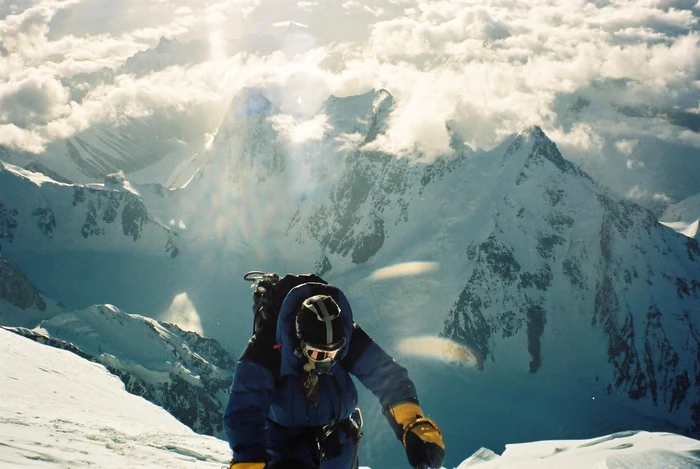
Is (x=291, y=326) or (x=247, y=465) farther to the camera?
(x=291, y=326)

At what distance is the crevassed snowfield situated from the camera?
480 inches

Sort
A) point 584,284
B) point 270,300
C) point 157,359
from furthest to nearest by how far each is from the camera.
→ point 584,284
point 157,359
point 270,300

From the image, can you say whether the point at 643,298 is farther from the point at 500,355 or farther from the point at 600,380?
the point at 500,355

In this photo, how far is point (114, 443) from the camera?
15.4 metres

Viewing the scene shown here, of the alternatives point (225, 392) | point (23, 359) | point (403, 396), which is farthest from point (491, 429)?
point (403, 396)

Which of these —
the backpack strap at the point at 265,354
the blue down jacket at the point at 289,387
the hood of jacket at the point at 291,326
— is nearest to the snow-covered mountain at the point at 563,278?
the blue down jacket at the point at 289,387

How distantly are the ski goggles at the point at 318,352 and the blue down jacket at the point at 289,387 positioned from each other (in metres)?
0.22

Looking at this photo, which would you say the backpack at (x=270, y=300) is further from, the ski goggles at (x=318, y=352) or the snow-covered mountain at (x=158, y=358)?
the snow-covered mountain at (x=158, y=358)

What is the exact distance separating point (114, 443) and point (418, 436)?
11706 millimetres

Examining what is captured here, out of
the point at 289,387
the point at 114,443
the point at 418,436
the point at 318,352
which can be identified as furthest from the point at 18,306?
the point at 418,436

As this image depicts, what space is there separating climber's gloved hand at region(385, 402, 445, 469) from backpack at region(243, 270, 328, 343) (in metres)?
2.05

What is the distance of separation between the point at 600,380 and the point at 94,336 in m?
131

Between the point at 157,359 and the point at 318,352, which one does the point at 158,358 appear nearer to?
the point at 157,359

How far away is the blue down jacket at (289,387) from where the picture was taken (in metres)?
6.48
